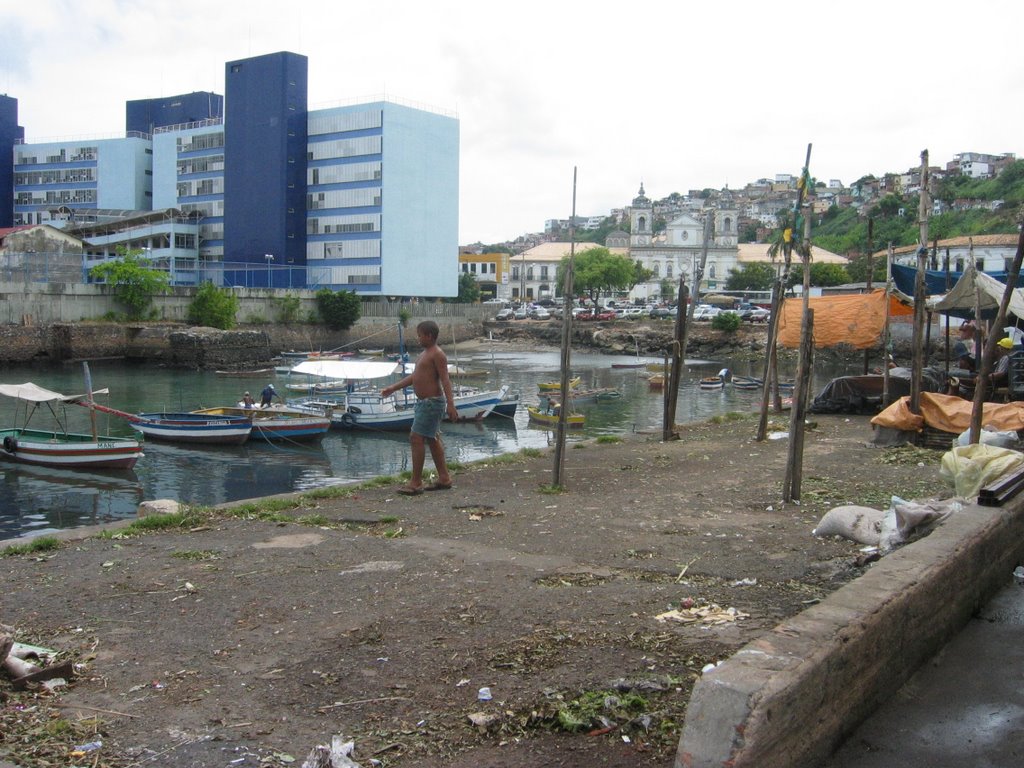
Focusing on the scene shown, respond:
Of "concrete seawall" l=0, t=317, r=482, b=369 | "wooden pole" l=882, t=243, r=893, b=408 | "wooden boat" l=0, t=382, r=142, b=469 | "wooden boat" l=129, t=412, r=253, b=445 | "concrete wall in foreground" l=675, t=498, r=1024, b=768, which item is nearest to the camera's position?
"concrete wall in foreground" l=675, t=498, r=1024, b=768

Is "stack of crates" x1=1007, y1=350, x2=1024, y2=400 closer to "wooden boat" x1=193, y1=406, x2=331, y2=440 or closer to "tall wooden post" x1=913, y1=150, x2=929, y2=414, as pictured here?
"tall wooden post" x1=913, y1=150, x2=929, y2=414

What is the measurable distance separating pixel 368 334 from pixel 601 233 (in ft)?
387

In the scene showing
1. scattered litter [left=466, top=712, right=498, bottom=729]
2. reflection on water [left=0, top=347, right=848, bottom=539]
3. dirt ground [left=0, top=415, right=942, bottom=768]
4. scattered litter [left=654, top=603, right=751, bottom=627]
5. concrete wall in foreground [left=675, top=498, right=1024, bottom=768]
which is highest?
concrete wall in foreground [left=675, top=498, right=1024, bottom=768]

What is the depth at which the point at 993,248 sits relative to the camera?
172 ft

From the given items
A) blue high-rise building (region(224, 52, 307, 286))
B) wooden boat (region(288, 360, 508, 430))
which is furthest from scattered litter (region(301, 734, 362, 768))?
blue high-rise building (region(224, 52, 307, 286))

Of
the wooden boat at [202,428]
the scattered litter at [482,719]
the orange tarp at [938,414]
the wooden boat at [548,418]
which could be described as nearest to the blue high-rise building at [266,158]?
the wooden boat at [548,418]

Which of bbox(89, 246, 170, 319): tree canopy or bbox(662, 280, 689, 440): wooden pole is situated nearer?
bbox(662, 280, 689, 440): wooden pole

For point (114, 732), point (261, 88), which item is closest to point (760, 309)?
point (261, 88)

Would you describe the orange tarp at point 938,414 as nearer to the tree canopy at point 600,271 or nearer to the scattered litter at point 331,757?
the scattered litter at point 331,757

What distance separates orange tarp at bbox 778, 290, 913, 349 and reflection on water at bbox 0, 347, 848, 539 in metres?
4.87

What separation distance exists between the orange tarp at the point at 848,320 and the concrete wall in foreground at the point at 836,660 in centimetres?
1380

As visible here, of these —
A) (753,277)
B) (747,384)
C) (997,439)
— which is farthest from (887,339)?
(753,277)

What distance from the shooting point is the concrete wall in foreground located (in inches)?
126

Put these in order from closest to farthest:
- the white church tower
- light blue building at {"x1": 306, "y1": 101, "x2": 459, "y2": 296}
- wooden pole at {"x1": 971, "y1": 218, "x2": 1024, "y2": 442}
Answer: wooden pole at {"x1": 971, "y1": 218, "x2": 1024, "y2": 442} < light blue building at {"x1": 306, "y1": 101, "x2": 459, "y2": 296} < the white church tower
